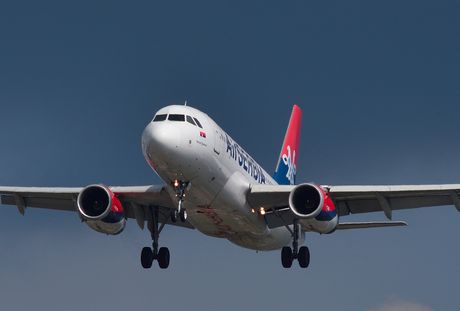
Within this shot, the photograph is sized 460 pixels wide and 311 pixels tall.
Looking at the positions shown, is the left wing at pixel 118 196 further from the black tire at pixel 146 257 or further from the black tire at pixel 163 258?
the black tire at pixel 163 258

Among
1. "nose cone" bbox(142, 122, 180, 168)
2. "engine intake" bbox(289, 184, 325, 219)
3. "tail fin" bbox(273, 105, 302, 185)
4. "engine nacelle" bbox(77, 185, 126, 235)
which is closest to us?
"nose cone" bbox(142, 122, 180, 168)

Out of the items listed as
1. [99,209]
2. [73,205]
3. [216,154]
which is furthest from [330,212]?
[73,205]

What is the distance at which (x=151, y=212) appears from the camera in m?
45.7

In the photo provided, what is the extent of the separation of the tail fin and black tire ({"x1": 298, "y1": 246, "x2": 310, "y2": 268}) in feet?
21.4

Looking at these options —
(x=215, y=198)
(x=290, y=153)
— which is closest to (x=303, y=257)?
(x=215, y=198)

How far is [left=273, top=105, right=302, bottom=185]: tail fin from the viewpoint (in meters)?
53.8

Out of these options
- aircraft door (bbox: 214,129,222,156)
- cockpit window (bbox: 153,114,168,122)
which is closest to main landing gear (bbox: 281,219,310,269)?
aircraft door (bbox: 214,129,222,156)

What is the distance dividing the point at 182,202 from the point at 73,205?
9.98 meters

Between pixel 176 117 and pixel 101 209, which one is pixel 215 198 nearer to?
pixel 176 117

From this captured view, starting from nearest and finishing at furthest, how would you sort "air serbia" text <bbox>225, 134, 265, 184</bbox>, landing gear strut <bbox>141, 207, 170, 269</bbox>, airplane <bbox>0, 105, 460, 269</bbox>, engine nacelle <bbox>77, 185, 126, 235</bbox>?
airplane <bbox>0, 105, 460, 269</bbox> < "air serbia" text <bbox>225, 134, 265, 184</bbox> < engine nacelle <bbox>77, 185, 126, 235</bbox> < landing gear strut <bbox>141, 207, 170, 269</bbox>

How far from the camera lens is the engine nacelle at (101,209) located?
4291 cm

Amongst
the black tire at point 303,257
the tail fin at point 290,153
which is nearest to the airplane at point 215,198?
the black tire at point 303,257

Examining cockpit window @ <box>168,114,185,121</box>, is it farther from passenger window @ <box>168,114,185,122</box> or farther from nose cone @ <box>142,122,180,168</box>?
nose cone @ <box>142,122,180,168</box>

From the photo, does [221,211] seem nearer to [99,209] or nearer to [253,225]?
[253,225]
